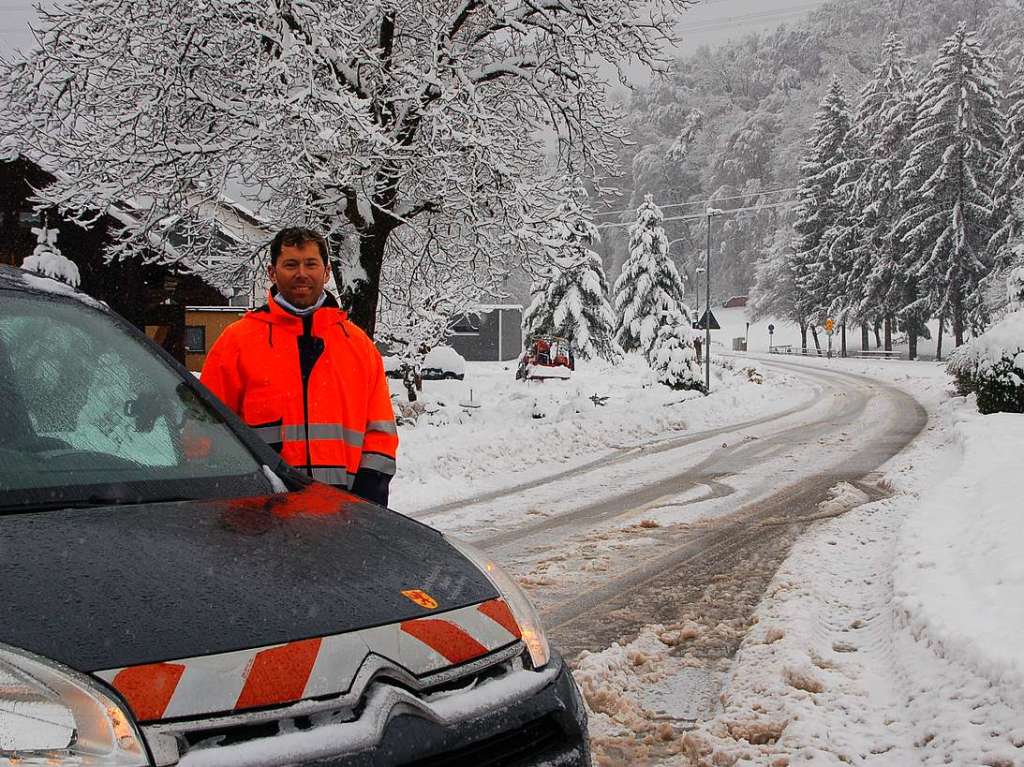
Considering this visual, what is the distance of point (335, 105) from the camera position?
11.4 metres

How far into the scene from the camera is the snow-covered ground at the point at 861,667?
374 cm

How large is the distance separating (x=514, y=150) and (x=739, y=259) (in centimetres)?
9363

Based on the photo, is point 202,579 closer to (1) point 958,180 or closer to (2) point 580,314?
(2) point 580,314

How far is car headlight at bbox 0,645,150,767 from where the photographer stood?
1.44 m

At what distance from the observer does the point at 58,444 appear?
7.80ft

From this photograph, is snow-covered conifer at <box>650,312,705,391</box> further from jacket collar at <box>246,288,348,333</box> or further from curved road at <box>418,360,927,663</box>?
jacket collar at <box>246,288,348,333</box>

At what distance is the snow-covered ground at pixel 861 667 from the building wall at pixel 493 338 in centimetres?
5572

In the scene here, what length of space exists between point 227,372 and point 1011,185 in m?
51.1

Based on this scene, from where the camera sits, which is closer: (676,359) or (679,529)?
(679,529)

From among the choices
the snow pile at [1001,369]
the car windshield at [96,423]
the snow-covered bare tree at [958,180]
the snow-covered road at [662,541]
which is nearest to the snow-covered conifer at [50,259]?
the snow-covered road at [662,541]

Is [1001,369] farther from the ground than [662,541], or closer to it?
farther from the ground

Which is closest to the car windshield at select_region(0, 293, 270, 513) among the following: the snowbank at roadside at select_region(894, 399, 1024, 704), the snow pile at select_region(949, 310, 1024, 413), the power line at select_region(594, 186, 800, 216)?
the snowbank at roadside at select_region(894, 399, 1024, 704)

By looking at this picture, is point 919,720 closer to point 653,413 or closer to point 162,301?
point 653,413

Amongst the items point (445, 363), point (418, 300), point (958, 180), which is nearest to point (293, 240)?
point (418, 300)
